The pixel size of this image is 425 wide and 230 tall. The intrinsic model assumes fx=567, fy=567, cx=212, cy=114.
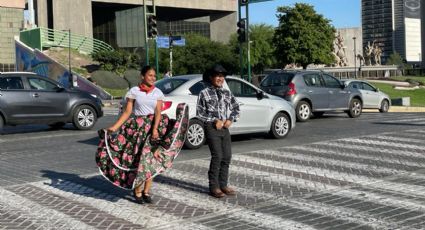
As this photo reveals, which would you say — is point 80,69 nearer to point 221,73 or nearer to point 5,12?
point 5,12

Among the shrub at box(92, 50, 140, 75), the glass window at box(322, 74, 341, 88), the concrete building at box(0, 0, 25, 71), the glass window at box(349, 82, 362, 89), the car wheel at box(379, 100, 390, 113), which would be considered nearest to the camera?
→ the glass window at box(322, 74, 341, 88)

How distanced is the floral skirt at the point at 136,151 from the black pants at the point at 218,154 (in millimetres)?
472

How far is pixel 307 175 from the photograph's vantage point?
8.59m

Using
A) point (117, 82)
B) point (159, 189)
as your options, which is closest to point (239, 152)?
point (159, 189)

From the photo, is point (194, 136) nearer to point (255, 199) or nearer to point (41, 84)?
point (255, 199)

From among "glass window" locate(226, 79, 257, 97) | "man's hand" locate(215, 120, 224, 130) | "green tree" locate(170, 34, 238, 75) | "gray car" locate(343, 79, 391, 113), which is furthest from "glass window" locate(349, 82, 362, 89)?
"green tree" locate(170, 34, 238, 75)

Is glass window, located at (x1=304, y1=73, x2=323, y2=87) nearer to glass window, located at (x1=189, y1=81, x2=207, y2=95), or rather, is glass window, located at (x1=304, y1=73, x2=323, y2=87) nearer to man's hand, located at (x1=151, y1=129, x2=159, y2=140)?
glass window, located at (x1=189, y1=81, x2=207, y2=95)

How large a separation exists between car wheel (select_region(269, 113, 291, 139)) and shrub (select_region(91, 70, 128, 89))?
101ft

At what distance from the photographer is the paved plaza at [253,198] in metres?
6.05

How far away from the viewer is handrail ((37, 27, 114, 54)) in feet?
162

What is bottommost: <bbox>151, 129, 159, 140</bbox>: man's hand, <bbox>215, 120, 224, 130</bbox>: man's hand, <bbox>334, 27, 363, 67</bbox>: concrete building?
<bbox>151, 129, 159, 140</bbox>: man's hand

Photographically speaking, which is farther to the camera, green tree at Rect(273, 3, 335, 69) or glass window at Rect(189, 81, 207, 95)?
green tree at Rect(273, 3, 335, 69)

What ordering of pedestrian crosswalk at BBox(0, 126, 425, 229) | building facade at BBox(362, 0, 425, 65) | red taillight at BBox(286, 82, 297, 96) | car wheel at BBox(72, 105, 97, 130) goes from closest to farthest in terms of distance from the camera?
pedestrian crosswalk at BBox(0, 126, 425, 229)
car wheel at BBox(72, 105, 97, 130)
red taillight at BBox(286, 82, 297, 96)
building facade at BBox(362, 0, 425, 65)

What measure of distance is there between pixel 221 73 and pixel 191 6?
70017mm
